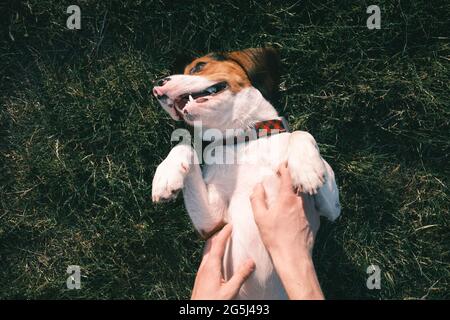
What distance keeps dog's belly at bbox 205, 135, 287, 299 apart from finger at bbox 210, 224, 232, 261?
0.03m

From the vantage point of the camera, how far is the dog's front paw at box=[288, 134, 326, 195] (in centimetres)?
278

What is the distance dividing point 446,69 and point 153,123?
6.83 ft

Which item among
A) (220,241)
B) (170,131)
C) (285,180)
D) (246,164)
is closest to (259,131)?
(246,164)

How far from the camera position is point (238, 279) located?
9.27ft

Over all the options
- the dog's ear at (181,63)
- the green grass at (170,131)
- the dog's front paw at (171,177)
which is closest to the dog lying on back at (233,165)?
the dog's front paw at (171,177)

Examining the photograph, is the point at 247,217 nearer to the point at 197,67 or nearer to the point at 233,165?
the point at 233,165

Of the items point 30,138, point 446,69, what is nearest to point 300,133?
point 446,69

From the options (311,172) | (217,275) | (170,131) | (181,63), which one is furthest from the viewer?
(170,131)

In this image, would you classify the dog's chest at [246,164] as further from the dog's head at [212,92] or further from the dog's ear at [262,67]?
the dog's ear at [262,67]

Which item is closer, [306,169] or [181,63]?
[306,169]

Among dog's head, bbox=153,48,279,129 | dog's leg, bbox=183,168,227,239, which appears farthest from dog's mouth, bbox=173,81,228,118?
dog's leg, bbox=183,168,227,239

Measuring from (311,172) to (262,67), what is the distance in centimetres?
84

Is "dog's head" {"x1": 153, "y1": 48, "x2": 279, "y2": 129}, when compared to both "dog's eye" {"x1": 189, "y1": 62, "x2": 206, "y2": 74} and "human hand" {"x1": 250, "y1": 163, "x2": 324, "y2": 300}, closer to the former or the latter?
"dog's eye" {"x1": 189, "y1": 62, "x2": 206, "y2": 74}

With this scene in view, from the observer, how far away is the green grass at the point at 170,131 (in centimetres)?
375
